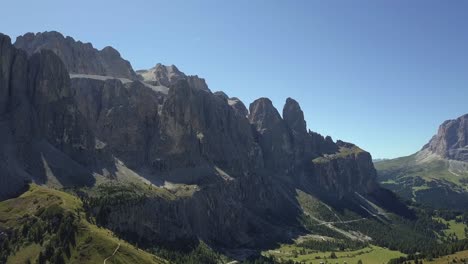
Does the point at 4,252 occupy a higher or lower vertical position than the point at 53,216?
lower

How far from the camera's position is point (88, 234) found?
19088cm

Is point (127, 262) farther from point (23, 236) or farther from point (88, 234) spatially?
point (23, 236)

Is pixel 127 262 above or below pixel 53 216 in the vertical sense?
below

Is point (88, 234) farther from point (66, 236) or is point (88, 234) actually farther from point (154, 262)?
point (154, 262)

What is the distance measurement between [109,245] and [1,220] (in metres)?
48.4

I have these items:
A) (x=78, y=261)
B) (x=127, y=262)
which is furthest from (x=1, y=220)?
(x=127, y=262)

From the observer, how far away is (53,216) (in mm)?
198875

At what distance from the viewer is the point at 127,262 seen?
182 meters

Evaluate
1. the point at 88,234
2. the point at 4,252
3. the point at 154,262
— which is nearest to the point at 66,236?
the point at 88,234

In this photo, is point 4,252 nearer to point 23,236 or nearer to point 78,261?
point 23,236

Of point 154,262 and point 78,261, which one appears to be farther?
point 154,262

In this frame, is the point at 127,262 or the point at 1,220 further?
the point at 1,220

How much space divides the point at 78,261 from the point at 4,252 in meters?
29.0

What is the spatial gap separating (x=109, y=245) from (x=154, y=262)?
1852 centimetres
